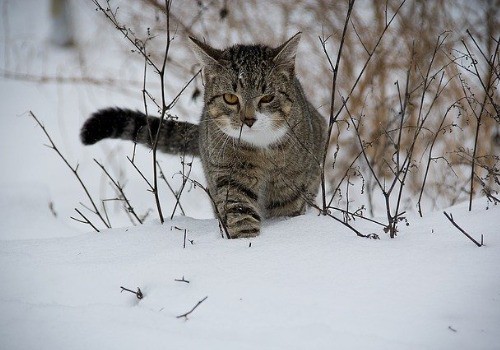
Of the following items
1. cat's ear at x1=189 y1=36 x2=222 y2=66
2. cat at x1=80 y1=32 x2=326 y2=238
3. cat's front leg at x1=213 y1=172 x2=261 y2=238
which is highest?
cat's ear at x1=189 y1=36 x2=222 y2=66


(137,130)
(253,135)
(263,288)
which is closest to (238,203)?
(253,135)

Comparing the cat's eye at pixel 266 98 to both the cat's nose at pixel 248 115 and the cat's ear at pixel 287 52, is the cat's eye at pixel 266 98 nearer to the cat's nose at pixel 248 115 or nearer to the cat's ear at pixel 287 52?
the cat's nose at pixel 248 115

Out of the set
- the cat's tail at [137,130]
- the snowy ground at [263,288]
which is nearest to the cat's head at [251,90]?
the cat's tail at [137,130]

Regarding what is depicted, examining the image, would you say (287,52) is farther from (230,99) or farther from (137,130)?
(137,130)

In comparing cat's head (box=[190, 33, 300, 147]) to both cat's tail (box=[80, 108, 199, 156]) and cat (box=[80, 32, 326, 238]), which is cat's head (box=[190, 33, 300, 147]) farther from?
cat's tail (box=[80, 108, 199, 156])

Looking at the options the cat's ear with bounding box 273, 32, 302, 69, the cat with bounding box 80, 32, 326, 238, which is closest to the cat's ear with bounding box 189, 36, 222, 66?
the cat with bounding box 80, 32, 326, 238

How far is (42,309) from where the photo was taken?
198cm

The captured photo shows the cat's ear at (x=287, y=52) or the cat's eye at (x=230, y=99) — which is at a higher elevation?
the cat's ear at (x=287, y=52)

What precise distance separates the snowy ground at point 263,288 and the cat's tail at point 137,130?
715mm

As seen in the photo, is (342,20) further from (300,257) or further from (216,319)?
(216,319)

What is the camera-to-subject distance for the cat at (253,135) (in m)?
2.78

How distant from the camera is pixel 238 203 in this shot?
2781mm

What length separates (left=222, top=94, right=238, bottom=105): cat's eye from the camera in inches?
112

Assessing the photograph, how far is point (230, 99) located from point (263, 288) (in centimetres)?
126
